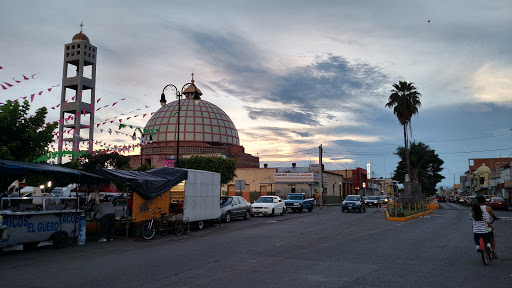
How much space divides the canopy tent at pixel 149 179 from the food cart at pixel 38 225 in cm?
187

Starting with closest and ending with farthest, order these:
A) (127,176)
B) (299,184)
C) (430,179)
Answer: (127,176), (299,184), (430,179)

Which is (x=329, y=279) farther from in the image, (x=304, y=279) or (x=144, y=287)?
(x=144, y=287)

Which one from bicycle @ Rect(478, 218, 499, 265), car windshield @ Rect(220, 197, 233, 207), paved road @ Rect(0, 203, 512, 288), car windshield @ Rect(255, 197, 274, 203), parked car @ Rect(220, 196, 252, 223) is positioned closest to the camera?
paved road @ Rect(0, 203, 512, 288)

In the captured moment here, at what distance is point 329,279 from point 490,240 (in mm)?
4485

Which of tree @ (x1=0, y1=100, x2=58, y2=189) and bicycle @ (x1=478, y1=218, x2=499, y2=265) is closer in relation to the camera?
bicycle @ (x1=478, y1=218, x2=499, y2=265)

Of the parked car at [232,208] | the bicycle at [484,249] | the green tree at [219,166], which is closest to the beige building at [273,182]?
the green tree at [219,166]

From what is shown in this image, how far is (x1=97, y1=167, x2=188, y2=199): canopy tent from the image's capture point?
14492 mm

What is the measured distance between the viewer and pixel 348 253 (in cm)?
1086

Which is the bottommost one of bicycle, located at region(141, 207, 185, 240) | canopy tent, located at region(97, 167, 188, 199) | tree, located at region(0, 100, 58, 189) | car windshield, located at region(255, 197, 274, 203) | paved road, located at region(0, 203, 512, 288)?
paved road, located at region(0, 203, 512, 288)

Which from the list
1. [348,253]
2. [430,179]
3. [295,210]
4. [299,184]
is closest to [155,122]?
[299,184]

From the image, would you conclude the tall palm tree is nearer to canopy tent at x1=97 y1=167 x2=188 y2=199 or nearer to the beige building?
the beige building

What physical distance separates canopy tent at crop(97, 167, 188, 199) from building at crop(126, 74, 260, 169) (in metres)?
46.0

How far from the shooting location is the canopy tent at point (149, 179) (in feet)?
Answer: 47.5

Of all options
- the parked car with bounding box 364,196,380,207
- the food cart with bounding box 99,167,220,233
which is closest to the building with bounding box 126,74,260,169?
the parked car with bounding box 364,196,380,207
